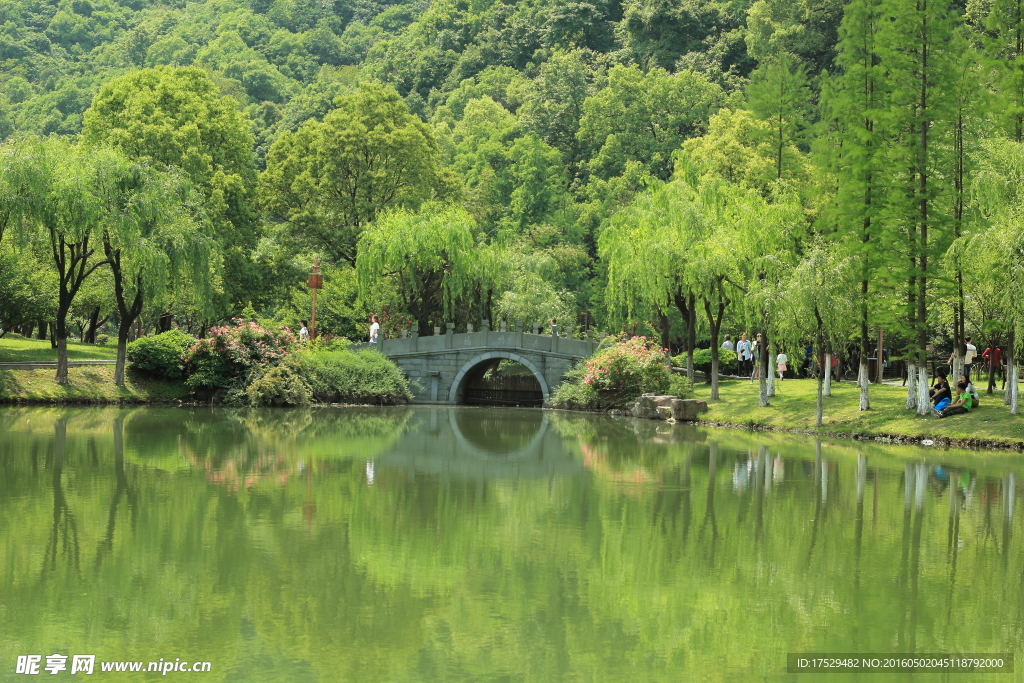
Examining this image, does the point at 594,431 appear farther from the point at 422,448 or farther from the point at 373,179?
the point at 373,179

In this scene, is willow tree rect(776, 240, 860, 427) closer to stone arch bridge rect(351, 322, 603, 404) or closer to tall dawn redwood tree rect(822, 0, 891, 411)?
tall dawn redwood tree rect(822, 0, 891, 411)

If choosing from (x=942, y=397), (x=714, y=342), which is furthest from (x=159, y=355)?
(x=942, y=397)

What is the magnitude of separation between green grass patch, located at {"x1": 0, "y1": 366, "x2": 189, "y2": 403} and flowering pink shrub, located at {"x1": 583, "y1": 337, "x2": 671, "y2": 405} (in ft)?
40.0

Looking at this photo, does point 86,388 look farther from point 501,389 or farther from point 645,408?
point 501,389

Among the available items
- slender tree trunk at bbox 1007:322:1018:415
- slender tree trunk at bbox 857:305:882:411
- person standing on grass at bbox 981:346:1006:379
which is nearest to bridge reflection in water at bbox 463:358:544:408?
slender tree trunk at bbox 857:305:882:411

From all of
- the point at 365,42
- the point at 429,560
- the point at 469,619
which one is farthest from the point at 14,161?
the point at 365,42

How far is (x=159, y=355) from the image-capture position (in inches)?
1284

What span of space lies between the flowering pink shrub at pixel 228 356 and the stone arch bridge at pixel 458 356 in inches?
162

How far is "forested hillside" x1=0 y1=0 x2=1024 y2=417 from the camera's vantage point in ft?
86.8

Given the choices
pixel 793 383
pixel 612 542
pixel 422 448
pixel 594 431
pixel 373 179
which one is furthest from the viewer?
pixel 373 179

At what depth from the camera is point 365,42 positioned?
110 meters

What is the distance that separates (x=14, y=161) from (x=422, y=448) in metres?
13.8

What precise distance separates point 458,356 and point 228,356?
8.23m

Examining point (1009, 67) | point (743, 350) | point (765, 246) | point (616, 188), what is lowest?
point (743, 350)
